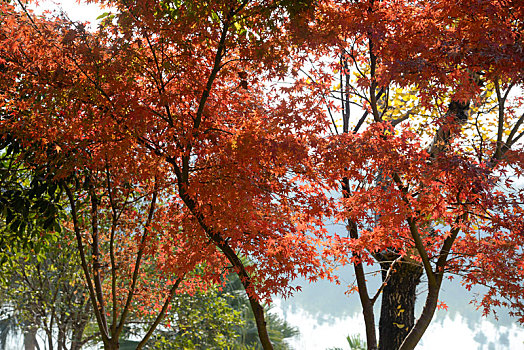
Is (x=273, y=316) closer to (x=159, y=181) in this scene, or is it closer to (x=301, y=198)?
(x=159, y=181)

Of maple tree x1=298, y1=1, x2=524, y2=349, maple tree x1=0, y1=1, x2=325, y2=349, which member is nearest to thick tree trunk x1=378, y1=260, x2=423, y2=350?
maple tree x1=298, y1=1, x2=524, y2=349

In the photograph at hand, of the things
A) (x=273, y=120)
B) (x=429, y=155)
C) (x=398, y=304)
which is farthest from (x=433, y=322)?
(x=273, y=120)

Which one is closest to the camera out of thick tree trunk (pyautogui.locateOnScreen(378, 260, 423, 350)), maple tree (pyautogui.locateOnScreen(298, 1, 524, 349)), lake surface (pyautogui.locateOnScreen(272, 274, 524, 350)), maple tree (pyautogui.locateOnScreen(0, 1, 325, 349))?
maple tree (pyautogui.locateOnScreen(298, 1, 524, 349))

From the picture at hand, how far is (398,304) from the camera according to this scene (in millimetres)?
4918

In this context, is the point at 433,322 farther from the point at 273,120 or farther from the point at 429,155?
the point at 273,120

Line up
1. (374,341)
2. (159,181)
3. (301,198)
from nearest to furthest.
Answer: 1. (301,198)
2. (374,341)
3. (159,181)

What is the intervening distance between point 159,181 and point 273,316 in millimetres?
10536

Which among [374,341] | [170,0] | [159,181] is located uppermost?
[170,0]

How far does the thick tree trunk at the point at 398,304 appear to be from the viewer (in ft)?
16.0

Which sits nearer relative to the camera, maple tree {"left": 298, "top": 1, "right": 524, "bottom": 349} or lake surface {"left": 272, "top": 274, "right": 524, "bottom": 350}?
maple tree {"left": 298, "top": 1, "right": 524, "bottom": 349}

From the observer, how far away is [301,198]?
359 cm

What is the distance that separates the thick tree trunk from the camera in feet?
16.0

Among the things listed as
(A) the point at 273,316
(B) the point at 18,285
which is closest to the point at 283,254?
(B) the point at 18,285

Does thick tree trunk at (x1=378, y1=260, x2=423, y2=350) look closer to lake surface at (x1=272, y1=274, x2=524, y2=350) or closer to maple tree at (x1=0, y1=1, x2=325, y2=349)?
maple tree at (x1=0, y1=1, x2=325, y2=349)
